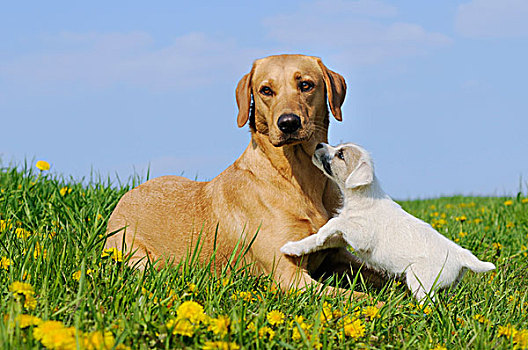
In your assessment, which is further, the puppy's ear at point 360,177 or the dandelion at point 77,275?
the puppy's ear at point 360,177

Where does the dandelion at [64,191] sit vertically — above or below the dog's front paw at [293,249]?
above

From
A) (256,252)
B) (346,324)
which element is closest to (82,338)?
(346,324)

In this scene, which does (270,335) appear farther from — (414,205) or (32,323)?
(414,205)

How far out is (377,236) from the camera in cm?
442

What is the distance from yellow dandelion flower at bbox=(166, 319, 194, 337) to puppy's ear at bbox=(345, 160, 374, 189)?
7.42 feet

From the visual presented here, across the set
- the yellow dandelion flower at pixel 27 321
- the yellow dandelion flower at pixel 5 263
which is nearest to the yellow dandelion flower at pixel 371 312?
the yellow dandelion flower at pixel 27 321

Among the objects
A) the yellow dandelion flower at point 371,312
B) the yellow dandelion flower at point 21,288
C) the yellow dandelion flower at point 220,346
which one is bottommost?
the yellow dandelion flower at point 371,312

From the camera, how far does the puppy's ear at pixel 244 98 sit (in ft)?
15.5

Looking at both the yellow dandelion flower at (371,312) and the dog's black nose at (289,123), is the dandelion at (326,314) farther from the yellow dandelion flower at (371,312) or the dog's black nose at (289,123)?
the dog's black nose at (289,123)

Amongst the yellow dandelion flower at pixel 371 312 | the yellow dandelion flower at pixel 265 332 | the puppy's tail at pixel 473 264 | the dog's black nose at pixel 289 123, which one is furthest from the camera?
the puppy's tail at pixel 473 264

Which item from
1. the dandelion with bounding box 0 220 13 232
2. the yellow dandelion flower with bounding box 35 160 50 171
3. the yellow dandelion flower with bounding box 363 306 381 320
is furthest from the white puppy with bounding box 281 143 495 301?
the yellow dandelion flower with bounding box 35 160 50 171

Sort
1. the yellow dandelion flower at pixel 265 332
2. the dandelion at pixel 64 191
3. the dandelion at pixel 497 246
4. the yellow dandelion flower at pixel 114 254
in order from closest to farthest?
the yellow dandelion flower at pixel 265 332 → the yellow dandelion flower at pixel 114 254 → the dandelion at pixel 497 246 → the dandelion at pixel 64 191

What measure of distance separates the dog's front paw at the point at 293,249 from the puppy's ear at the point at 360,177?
644 mm

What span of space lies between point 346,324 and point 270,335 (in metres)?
0.45
